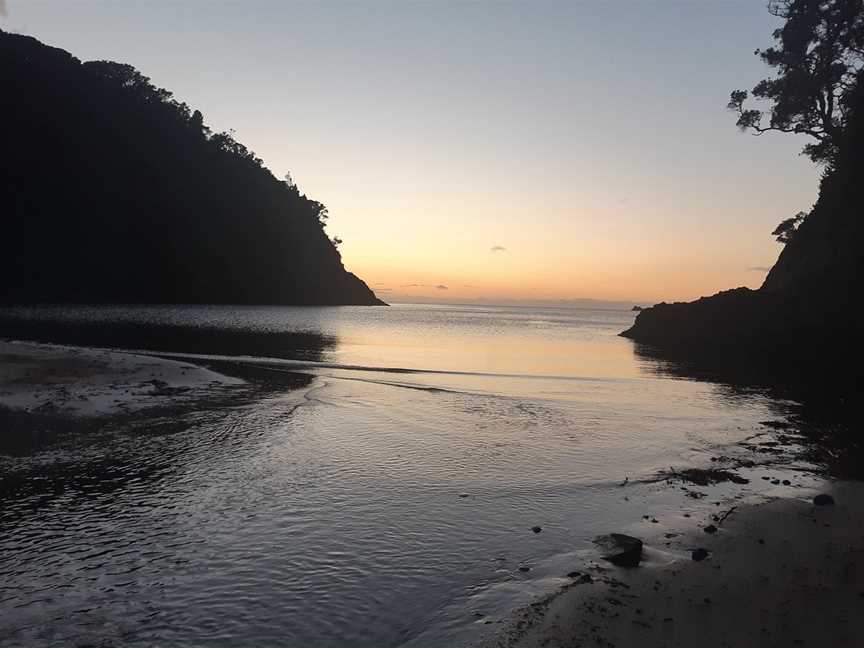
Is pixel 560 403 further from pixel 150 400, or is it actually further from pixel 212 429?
pixel 150 400

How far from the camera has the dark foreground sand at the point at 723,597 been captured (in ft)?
24.7

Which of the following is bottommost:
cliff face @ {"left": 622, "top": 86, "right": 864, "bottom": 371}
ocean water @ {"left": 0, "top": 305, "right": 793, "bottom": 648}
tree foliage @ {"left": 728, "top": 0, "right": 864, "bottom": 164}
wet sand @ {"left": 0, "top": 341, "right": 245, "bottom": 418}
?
ocean water @ {"left": 0, "top": 305, "right": 793, "bottom": 648}

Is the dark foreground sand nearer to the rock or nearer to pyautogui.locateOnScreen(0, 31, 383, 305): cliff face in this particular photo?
the rock

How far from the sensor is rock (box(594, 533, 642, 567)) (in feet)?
32.8

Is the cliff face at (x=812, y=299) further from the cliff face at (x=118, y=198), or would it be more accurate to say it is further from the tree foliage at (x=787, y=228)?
the cliff face at (x=118, y=198)

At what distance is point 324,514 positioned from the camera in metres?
12.3

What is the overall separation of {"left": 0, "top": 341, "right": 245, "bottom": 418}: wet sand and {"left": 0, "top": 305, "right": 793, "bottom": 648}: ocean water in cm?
288

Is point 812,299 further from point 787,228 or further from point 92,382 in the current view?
point 92,382

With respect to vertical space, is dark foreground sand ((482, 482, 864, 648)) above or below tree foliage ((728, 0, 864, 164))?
below

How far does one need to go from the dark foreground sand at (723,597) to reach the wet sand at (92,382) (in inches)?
752

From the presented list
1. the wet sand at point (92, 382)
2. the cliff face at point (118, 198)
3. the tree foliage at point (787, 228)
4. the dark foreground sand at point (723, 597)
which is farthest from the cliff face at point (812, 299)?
the cliff face at point (118, 198)

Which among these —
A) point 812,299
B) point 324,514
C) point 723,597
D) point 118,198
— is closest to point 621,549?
point 723,597

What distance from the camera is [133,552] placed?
10023mm

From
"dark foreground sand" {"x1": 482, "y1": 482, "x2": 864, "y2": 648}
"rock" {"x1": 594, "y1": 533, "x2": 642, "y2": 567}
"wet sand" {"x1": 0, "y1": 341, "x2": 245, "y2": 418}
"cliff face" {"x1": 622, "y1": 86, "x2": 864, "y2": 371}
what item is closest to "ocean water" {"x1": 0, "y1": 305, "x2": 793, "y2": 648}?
"rock" {"x1": 594, "y1": 533, "x2": 642, "y2": 567}
